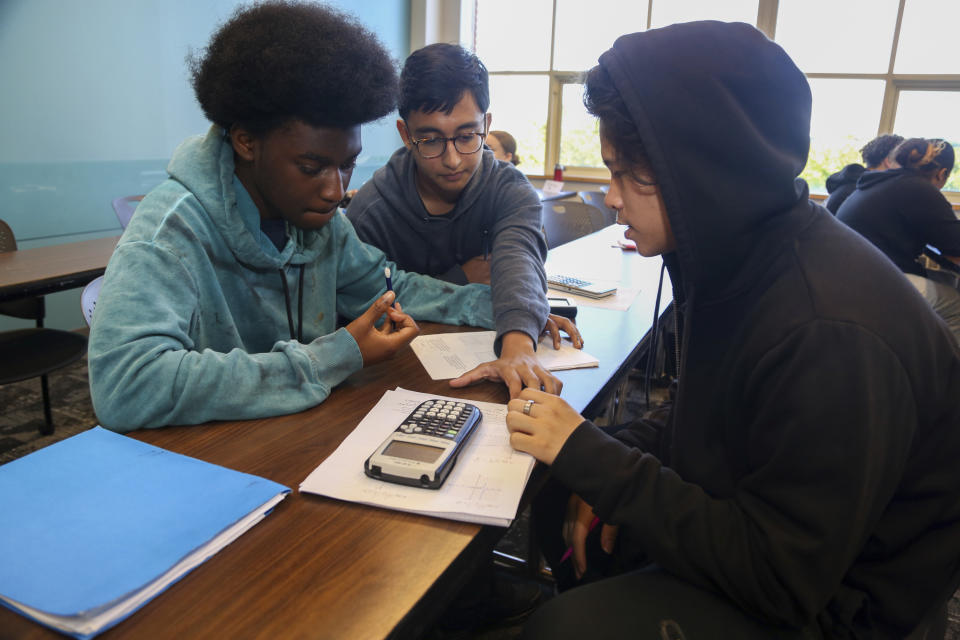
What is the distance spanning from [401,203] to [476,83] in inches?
15.8

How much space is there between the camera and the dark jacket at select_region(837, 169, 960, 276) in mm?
3232

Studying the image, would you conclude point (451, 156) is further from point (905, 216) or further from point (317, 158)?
point (905, 216)

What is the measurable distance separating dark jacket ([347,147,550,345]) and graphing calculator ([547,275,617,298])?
0.45 feet

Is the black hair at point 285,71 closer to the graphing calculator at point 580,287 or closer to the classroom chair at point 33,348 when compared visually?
the graphing calculator at point 580,287

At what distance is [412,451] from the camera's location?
0.78 m

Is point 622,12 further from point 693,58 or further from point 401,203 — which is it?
point 693,58

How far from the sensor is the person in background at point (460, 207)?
134 centimetres

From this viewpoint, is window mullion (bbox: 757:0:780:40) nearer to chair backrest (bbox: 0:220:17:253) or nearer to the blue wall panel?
the blue wall panel

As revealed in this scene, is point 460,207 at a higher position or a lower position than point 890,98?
lower

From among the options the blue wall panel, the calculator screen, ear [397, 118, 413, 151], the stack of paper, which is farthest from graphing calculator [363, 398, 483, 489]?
the blue wall panel

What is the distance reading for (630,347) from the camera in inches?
53.8

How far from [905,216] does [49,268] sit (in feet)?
13.4

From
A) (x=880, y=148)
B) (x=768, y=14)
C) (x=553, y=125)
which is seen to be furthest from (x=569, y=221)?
(x=768, y=14)

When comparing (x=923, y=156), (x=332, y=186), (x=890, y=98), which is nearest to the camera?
(x=332, y=186)
